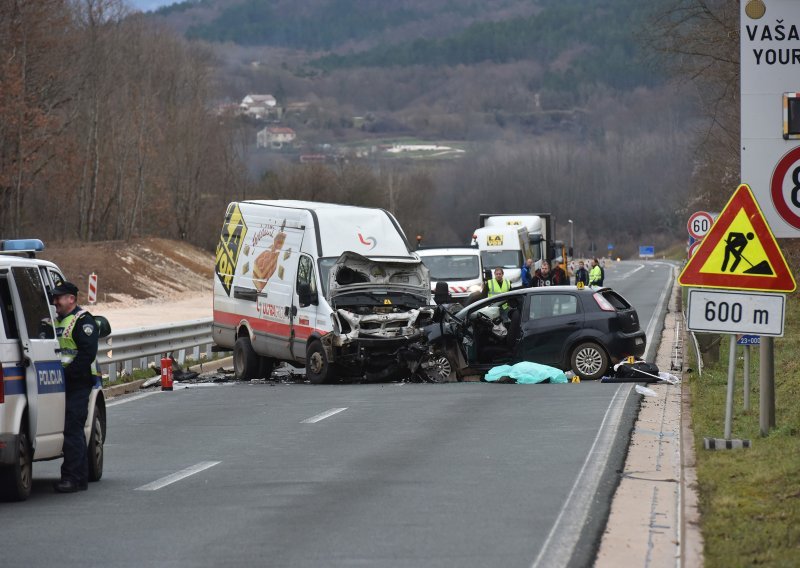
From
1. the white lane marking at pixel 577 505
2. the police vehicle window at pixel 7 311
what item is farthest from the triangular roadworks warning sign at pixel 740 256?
the police vehicle window at pixel 7 311

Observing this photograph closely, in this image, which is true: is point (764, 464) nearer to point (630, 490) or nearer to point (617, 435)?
point (630, 490)

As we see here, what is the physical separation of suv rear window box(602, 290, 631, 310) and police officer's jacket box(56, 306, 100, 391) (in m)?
12.3

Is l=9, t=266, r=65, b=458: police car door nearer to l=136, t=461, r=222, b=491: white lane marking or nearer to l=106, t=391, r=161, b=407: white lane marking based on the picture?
l=136, t=461, r=222, b=491: white lane marking

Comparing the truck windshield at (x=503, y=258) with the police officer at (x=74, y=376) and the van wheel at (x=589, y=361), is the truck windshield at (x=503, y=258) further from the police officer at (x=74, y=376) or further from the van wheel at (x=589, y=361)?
the police officer at (x=74, y=376)

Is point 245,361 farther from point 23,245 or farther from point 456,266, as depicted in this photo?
point 456,266

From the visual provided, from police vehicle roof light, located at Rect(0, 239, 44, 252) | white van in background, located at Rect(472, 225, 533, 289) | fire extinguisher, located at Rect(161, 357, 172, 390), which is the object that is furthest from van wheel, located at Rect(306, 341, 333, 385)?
white van in background, located at Rect(472, 225, 533, 289)

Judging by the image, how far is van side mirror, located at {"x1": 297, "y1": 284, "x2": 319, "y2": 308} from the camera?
72.7 ft

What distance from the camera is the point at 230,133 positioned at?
9925cm

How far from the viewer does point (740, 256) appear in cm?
1237

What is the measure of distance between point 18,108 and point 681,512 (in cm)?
4985

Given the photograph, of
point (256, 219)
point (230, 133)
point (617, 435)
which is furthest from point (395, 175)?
point (617, 435)

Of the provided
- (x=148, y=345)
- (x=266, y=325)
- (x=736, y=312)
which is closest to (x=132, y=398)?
(x=266, y=325)

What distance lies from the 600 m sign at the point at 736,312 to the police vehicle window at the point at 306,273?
10526 millimetres

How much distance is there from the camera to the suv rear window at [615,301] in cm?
2244
